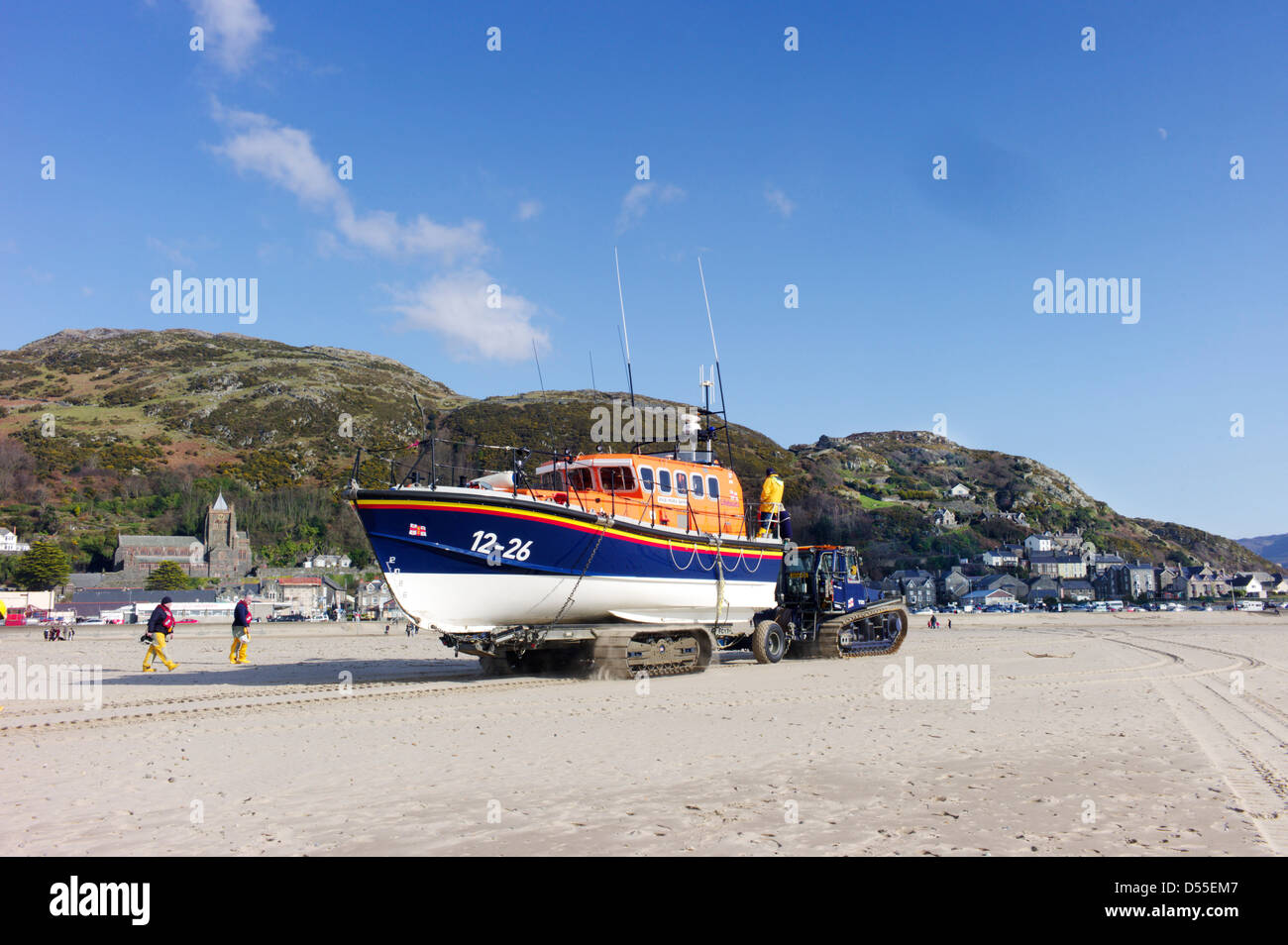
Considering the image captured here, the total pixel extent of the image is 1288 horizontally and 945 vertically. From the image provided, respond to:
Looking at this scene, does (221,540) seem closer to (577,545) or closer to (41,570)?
(41,570)

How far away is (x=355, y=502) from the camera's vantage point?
1458 centimetres

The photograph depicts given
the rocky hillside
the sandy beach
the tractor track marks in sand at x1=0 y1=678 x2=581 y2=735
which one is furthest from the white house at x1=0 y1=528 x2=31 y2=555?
the tractor track marks in sand at x1=0 y1=678 x2=581 y2=735

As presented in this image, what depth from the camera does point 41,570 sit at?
281 feet

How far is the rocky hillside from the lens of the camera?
123000mm

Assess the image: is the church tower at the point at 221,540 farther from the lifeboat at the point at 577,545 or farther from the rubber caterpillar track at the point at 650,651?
the rubber caterpillar track at the point at 650,651

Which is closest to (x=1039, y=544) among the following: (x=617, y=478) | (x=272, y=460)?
(x=272, y=460)

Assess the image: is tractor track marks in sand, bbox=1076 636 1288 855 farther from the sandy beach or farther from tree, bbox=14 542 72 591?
tree, bbox=14 542 72 591

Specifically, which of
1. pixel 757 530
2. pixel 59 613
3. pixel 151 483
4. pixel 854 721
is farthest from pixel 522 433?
pixel 854 721

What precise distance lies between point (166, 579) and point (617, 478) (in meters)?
89.6
